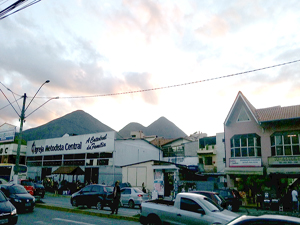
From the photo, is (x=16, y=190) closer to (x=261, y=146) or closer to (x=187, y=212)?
(x=187, y=212)

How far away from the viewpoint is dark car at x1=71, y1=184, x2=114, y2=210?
17.9m

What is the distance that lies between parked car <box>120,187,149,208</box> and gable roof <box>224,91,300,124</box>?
1340 centimetres

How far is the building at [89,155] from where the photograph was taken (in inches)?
1473

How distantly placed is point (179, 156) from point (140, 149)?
1070 centimetres

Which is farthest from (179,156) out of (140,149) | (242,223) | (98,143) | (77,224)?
(242,223)

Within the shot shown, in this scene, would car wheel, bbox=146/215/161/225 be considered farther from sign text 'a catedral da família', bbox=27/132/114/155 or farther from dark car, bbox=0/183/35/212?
sign text 'a catedral da família', bbox=27/132/114/155

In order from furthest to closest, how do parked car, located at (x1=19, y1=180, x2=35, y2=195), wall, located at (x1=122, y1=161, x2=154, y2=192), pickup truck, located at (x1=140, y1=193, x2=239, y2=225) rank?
1. wall, located at (x1=122, y1=161, x2=154, y2=192)
2. parked car, located at (x1=19, y1=180, x2=35, y2=195)
3. pickup truck, located at (x1=140, y1=193, x2=239, y2=225)

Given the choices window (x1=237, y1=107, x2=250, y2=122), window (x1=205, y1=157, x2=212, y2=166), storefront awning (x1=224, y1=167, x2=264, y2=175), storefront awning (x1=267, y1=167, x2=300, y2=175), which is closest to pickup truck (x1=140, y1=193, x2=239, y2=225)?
storefront awning (x1=267, y1=167, x2=300, y2=175)

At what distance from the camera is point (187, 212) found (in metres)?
9.45

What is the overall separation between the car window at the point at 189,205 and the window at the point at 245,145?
19610mm

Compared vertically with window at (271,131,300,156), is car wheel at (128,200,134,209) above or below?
below

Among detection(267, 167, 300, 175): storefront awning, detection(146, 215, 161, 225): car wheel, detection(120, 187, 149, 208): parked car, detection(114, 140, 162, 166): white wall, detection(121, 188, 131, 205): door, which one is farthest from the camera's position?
detection(114, 140, 162, 166): white wall

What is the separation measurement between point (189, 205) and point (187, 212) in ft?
0.83

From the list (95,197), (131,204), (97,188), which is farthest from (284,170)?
(95,197)
